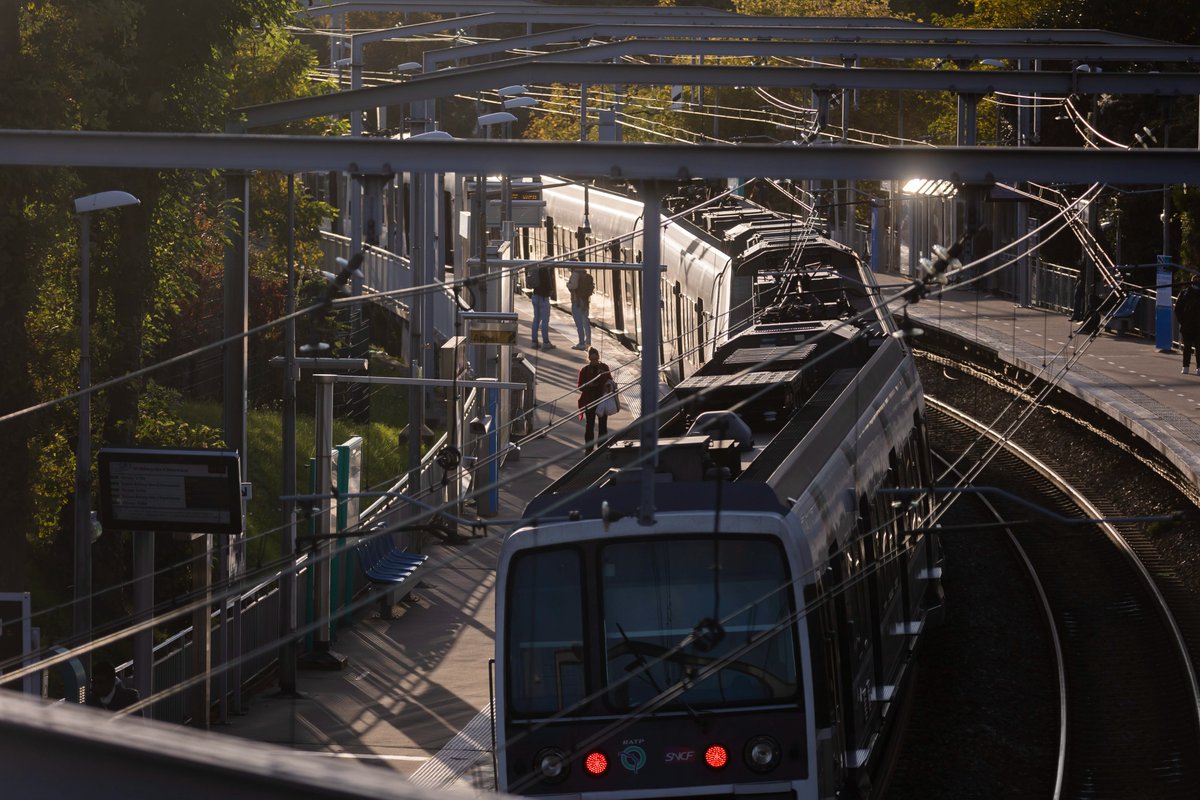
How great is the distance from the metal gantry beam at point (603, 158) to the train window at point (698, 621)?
1.93 metres

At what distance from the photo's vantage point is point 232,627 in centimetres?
1250

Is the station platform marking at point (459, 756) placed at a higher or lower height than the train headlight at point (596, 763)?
lower

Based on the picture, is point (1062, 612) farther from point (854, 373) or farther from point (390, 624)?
point (390, 624)

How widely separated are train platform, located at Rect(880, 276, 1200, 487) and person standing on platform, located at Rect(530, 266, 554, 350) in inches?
262

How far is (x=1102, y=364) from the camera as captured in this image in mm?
26750

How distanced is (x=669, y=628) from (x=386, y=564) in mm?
7363

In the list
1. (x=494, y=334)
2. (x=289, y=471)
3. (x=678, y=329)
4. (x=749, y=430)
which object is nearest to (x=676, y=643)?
(x=749, y=430)

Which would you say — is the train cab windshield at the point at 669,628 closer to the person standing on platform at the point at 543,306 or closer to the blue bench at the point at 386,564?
the blue bench at the point at 386,564

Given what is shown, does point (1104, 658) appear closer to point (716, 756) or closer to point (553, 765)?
point (716, 756)

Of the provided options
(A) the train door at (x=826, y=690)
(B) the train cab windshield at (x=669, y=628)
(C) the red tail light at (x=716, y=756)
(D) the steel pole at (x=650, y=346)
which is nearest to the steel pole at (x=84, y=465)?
(B) the train cab windshield at (x=669, y=628)

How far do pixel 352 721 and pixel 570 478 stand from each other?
3854mm

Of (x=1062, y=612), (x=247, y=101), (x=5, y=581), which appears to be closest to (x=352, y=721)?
(x=5, y=581)

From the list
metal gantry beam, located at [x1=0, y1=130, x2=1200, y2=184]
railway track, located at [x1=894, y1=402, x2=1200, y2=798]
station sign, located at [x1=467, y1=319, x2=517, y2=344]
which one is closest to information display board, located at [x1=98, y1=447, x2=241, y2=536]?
metal gantry beam, located at [x1=0, y1=130, x2=1200, y2=184]

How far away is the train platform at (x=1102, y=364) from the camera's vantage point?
21.0 m
